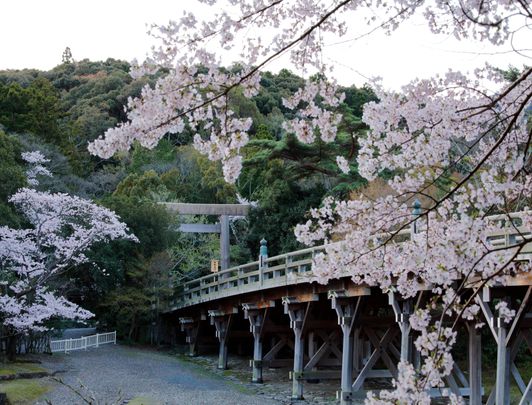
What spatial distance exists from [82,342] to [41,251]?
4387mm

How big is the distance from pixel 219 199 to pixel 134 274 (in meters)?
9.10

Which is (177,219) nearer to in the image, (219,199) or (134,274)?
(134,274)

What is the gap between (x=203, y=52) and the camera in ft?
13.4

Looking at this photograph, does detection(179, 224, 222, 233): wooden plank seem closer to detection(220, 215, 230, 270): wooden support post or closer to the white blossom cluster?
detection(220, 215, 230, 270): wooden support post

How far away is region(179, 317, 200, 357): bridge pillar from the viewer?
949 inches

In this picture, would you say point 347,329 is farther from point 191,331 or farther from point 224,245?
point 191,331

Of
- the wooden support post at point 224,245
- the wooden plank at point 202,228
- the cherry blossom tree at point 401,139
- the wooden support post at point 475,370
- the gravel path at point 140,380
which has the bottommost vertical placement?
the gravel path at point 140,380

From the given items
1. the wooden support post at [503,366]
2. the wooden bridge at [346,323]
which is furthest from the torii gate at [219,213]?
the wooden support post at [503,366]

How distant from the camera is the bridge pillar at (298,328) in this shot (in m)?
15.1

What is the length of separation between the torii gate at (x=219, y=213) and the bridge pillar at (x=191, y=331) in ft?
6.33

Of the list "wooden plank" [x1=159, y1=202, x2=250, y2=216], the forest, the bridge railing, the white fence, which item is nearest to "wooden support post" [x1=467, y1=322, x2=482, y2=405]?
the bridge railing

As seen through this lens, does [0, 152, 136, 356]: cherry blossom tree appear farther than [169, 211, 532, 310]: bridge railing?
Yes

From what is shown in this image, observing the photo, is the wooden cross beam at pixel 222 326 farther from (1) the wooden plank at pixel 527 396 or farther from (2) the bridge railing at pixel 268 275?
(1) the wooden plank at pixel 527 396

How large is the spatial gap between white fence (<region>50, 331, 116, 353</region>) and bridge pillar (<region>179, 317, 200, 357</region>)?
7.19 ft
